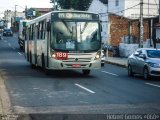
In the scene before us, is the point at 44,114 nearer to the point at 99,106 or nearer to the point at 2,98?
the point at 99,106

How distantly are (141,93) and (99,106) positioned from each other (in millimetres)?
4106

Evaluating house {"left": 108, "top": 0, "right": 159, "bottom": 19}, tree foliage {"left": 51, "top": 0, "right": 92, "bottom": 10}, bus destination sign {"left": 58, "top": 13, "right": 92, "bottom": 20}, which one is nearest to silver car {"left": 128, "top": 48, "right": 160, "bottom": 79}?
bus destination sign {"left": 58, "top": 13, "right": 92, "bottom": 20}

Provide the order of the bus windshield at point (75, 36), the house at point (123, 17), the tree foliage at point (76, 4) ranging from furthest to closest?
the tree foliage at point (76, 4)
the house at point (123, 17)
the bus windshield at point (75, 36)

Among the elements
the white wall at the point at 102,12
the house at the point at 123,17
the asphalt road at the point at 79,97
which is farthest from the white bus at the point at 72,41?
the white wall at the point at 102,12

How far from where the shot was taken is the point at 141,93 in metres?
17.5

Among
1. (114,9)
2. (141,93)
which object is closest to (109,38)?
(114,9)

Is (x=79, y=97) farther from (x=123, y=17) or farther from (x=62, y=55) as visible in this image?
(x=123, y=17)

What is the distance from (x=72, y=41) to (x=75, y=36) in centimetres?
28

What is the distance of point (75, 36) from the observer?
23.9 meters

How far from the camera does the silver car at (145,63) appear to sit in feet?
79.2

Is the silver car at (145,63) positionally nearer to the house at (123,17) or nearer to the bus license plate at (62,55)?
the bus license plate at (62,55)

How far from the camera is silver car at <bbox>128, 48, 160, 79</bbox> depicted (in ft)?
79.2

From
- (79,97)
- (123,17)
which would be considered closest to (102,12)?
(123,17)

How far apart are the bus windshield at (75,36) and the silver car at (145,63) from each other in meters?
2.53
